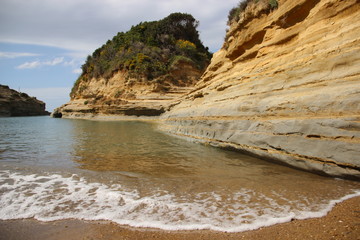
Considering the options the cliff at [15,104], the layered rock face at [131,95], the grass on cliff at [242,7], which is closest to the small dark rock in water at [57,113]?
the layered rock face at [131,95]

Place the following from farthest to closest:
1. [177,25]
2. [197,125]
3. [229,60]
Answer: [177,25]
[229,60]
[197,125]

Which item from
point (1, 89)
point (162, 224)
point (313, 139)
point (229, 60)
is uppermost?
point (1, 89)

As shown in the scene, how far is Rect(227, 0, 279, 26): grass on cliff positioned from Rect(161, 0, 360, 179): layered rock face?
215 millimetres

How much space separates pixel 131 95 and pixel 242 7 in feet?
66.1

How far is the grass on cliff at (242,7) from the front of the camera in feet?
27.6

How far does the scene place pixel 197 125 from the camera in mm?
9391

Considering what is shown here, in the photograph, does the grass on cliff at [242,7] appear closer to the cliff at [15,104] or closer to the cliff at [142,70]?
the cliff at [142,70]

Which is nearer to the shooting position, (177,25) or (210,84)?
(210,84)

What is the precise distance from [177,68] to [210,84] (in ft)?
71.8

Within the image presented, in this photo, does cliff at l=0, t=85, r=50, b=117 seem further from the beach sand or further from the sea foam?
the beach sand

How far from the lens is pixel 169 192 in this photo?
3715mm

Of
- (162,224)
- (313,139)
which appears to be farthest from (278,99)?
(162,224)

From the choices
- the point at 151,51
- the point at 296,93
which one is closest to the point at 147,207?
the point at 296,93

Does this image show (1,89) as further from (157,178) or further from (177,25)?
(157,178)
